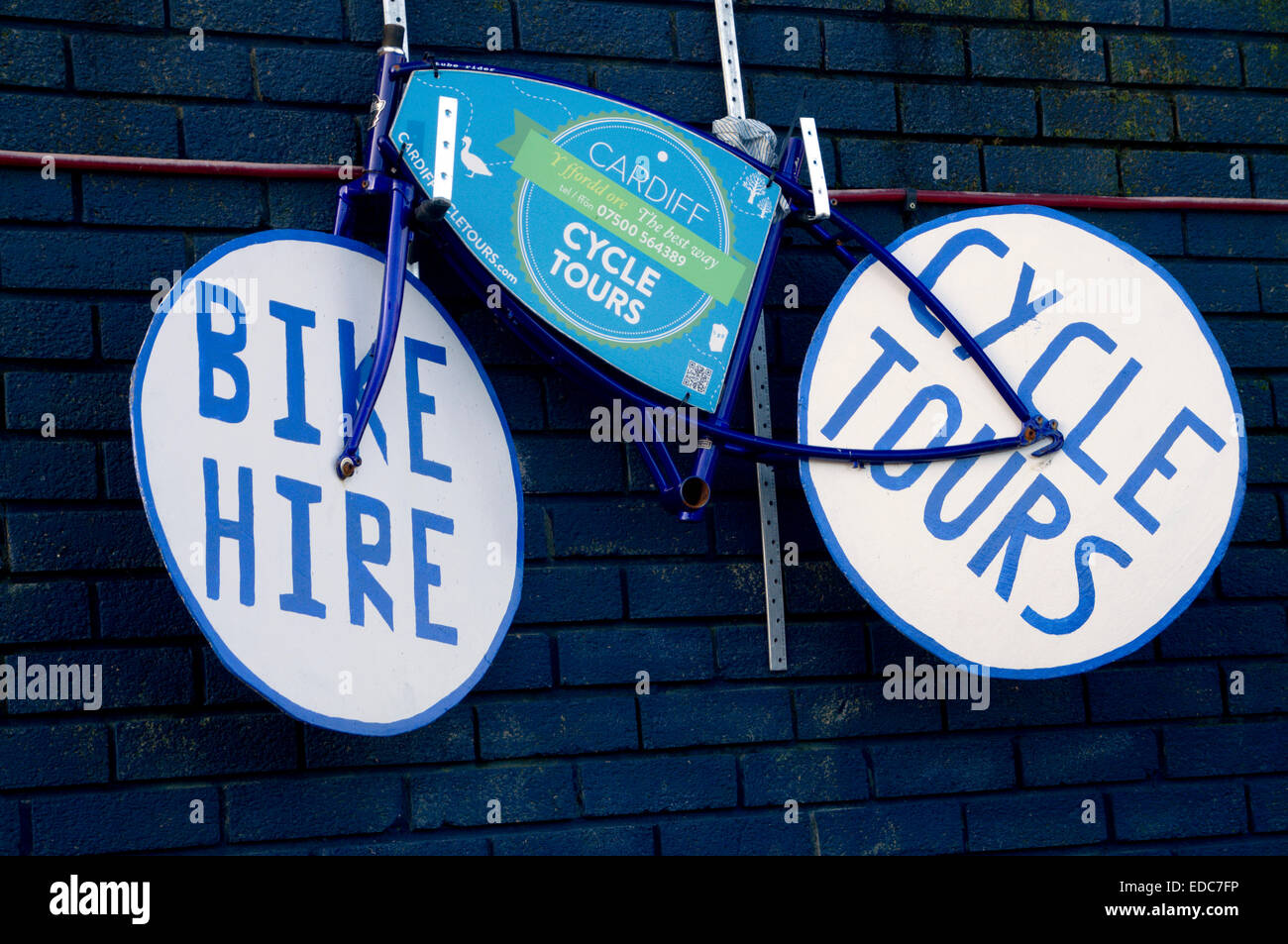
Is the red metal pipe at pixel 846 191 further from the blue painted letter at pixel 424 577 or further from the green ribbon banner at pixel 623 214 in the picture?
the blue painted letter at pixel 424 577

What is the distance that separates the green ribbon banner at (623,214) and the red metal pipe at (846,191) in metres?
0.41

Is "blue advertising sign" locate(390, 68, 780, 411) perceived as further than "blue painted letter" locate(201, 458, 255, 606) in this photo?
Yes

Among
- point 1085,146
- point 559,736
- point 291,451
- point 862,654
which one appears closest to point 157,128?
point 291,451

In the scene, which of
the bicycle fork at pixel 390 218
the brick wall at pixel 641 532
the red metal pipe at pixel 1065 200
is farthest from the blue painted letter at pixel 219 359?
the red metal pipe at pixel 1065 200

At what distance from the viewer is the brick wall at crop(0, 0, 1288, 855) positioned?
269 cm

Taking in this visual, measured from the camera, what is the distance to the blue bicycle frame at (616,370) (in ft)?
8.85

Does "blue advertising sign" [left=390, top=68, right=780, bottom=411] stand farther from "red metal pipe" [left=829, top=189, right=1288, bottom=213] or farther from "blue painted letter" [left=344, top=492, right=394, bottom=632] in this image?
"blue painted letter" [left=344, top=492, right=394, bottom=632]

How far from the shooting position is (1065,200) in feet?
11.3

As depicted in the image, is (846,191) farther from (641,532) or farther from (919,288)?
(641,532)

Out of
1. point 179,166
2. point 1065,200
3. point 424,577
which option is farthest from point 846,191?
point 179,166

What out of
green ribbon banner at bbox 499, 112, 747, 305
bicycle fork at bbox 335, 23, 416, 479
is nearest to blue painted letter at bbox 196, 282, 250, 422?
bicycle fork at bbox 335, 23, 416, 479

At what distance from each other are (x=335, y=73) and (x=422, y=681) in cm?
143

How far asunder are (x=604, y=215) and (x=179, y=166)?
3.09ft
